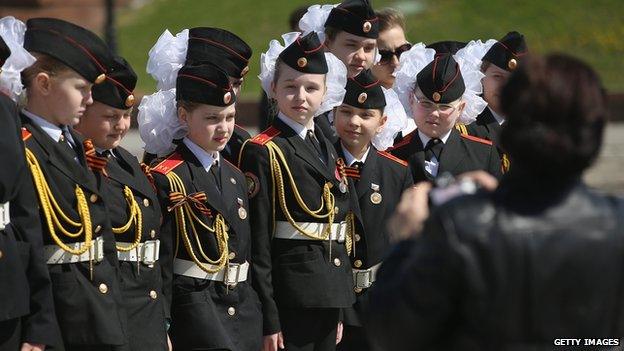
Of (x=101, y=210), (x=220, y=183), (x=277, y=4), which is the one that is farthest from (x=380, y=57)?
(x=277, y=4)

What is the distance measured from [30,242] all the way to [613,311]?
239cm

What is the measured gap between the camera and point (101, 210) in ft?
18.1

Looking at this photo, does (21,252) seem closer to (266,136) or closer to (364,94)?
(266,136)

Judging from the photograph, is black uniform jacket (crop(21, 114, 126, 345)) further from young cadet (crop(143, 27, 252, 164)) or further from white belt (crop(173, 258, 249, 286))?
young cadet (crop(143, 27, 252, 164))

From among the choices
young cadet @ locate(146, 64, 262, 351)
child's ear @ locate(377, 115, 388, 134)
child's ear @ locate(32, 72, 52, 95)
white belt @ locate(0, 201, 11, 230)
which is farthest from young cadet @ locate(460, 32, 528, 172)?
white belt @ locate(0, 201, 11, 230)

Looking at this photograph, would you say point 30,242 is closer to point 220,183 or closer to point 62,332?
point 62,332

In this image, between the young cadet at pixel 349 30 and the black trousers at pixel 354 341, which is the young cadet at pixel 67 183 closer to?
the black trousers at pixel 354 341

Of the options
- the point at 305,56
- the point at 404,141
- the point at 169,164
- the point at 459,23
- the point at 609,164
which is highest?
the point at 305,56

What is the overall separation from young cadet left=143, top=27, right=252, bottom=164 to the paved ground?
9.58 m

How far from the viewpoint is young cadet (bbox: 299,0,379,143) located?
7.60 m

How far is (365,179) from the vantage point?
6.96 m

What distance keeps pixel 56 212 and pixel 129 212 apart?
1.80 ft

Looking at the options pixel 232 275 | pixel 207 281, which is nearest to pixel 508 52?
pixel 232 275

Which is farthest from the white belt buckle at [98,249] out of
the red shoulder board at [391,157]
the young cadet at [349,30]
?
the young cadet at [349,30]
